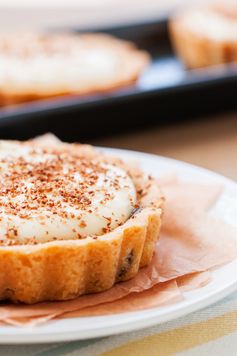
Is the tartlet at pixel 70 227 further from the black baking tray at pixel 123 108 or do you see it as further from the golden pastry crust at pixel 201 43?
the golden pastry crust at pixel 201 43

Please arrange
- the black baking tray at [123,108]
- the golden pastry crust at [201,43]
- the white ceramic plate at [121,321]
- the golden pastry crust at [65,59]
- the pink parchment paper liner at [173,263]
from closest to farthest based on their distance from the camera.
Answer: the white ceramic plate at [121,321] < the pink parchment paper liner at [173,263] < the black baking tray at [123,108] < the golden pastry crust at [65,59] < the golden pastry crust at [201,43]

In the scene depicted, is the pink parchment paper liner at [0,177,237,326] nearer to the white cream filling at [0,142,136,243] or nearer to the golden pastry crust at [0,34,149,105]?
the white cream filling at [0,142,136,243]

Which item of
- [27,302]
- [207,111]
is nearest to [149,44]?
[207,111]

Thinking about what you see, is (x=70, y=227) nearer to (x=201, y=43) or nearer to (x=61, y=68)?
(x=61, y=68)

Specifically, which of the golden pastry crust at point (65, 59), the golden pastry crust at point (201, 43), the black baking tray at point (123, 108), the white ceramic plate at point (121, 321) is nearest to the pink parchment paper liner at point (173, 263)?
the white ceramic plate at point (121, 321)

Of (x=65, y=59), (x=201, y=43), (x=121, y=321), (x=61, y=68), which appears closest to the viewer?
(x=121, y=321)

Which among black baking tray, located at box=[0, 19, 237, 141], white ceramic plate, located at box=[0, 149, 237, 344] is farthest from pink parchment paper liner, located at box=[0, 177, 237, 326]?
black baking tray, located at box=[0, 19, 237, 141]

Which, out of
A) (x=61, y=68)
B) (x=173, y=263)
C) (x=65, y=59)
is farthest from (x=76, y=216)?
(x=65, y=59)
